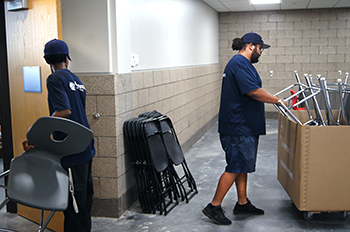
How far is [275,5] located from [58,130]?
710 cm

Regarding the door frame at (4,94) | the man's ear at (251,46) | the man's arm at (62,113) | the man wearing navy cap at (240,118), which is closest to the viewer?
the man's arm at (62,113)

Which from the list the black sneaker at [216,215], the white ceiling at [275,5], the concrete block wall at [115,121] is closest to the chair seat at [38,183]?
A: the concrete block wall at [115,121]

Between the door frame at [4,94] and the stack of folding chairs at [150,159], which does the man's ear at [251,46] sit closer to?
the stack of folding chairs at [150,159]

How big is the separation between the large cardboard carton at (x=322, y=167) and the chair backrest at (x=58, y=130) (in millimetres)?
1677

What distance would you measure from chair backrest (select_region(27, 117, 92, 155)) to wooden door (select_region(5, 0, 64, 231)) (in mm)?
1286

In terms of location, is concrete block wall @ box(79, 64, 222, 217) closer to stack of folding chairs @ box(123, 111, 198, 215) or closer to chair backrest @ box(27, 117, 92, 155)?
stack of folding chairs @ box(123, 111, 198, 215)

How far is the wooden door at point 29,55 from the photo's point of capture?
8.54ft

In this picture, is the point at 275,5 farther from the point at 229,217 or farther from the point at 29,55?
the point at 29,55

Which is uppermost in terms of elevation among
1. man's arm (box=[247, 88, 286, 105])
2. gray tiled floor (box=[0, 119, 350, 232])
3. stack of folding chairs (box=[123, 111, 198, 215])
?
man's arm (box=[247, 88, 286, 105])

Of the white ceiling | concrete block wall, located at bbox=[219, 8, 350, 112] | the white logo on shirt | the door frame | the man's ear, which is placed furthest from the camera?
concrete block wall, located at bbox=[219, 8, 350, 112]

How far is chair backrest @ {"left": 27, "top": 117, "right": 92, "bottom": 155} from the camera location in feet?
4.72

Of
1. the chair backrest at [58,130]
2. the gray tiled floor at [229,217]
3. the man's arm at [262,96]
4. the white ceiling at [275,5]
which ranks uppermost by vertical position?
the white ceiling at [275,5]

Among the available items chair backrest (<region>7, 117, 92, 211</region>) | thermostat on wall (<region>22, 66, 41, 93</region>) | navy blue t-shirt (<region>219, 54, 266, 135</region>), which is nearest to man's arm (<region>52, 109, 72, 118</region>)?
chair backrest (<region>7, 117, 92, 211</region>)

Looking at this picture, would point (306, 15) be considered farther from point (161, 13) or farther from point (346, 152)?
point (346, 152)
